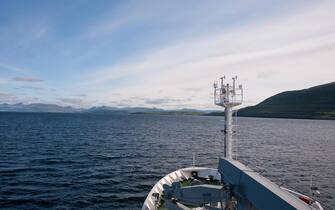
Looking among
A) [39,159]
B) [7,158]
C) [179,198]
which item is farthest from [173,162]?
[179,198]

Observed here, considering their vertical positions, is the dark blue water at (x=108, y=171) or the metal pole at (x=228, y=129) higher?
the metal pole at (x=228, y=129)

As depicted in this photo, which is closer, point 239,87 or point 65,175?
point 239,87

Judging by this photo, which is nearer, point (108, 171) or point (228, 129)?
point (228, 129)

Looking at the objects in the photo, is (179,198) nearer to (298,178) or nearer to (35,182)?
(35,182)

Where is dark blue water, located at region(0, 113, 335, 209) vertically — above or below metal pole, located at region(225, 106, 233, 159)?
below

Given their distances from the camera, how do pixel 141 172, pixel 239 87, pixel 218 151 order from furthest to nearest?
pixel 218 151 → pixel 141 172 → pixel 239 87

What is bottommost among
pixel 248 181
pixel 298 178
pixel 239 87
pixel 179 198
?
pixel 298 178

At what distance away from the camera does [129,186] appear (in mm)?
35375

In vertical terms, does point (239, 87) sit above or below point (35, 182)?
above

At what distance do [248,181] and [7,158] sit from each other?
161ft

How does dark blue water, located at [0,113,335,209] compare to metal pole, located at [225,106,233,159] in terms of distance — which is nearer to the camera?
metal pole, located at [225,106,233,159]

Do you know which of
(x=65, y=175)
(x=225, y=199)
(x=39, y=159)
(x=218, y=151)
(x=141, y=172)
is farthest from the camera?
(x=218, y=151)

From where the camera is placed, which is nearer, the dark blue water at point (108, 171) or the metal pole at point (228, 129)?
the metal pole at point (228, 129)

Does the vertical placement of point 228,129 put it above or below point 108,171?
above
